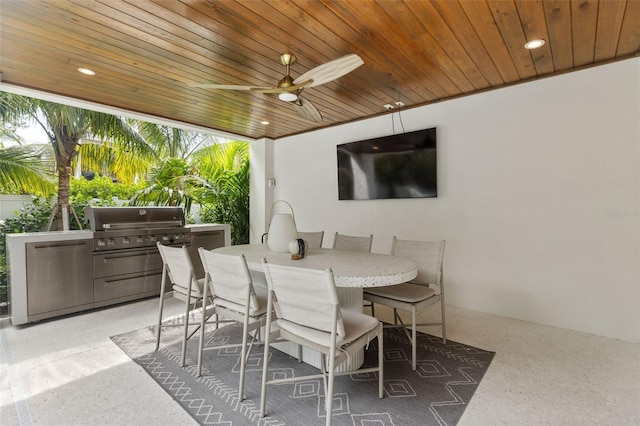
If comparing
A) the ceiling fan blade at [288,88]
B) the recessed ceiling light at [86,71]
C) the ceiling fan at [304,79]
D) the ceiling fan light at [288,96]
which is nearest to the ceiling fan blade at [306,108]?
the ceiling fan at [304,79]

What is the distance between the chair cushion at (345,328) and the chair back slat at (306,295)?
0.03 meters

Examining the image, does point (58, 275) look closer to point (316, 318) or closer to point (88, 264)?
point (88, 264)

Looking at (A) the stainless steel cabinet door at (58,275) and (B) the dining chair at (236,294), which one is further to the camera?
(A) the stainless steel cabinet door at (58,275)

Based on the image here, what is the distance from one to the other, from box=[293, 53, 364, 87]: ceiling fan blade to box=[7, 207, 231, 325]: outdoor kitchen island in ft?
9.44

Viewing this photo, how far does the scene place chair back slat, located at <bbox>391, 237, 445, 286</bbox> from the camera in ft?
8.41

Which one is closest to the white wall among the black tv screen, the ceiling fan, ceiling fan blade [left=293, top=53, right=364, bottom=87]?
the black tv screen

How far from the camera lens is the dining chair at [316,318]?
4.89 feet

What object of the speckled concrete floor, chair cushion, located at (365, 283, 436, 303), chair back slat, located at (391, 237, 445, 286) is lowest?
the speckled concrete floor

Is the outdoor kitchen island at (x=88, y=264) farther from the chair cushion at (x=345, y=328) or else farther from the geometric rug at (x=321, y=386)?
the chair cushion at (x=345, y=328)

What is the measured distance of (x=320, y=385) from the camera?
2.03 metres

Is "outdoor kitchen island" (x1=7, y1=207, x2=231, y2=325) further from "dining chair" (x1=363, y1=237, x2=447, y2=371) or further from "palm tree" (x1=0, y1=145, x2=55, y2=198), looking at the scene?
"dining chair" (x1=363, y1=237, x2=447, y2=371)

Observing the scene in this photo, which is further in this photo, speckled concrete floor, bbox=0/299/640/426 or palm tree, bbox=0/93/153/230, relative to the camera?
palm tree, bbox=0/93/153/230

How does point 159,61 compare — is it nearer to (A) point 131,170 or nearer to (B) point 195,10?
(B) point 195,10

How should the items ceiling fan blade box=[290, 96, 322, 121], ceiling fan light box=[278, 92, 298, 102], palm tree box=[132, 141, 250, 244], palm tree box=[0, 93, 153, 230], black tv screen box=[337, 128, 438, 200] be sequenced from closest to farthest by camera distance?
ceiling fan light box=[278, 92, 298, 102] < ceiling fan blade box=[290, 96, 322, 121] < black tv screen box=[337, 128, 438, 200] < palm tree box=[0, 93, 153, 230] < palm tree box=[132, 141, 250, 244]
